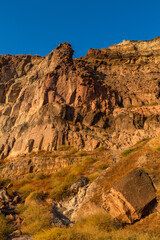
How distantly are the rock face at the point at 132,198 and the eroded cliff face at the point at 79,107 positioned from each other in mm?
18482

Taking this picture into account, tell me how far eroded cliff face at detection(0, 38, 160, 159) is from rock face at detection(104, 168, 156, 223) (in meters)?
18.5

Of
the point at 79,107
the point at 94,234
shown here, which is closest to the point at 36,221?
the point at 94,234

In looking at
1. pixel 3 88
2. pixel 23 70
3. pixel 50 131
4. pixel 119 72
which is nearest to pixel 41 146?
pixel 50 131

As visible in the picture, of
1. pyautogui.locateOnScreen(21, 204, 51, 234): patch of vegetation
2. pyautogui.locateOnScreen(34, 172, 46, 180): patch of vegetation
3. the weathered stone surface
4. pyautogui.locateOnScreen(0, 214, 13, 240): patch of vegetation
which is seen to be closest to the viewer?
pyautogui.locateOnScreen(0, 214, 13, 240): patch of vegetation

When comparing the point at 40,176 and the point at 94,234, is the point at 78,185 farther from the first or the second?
the point at 40,176

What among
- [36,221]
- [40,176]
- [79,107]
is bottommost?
[40,176]

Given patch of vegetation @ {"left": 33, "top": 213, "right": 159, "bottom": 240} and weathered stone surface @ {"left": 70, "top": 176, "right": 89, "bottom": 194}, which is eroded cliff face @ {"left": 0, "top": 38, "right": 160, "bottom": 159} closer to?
weathered stone surface @ {"left": 70, "top": 176, "right": 89, "bottom": 194}

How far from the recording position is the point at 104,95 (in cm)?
3878

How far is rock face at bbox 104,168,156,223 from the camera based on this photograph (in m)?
6.74

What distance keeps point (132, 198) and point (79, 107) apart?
90.4 feet

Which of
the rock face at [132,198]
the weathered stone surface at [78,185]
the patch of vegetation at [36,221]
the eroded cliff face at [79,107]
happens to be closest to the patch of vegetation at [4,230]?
the patch of vegetation at [36,221]

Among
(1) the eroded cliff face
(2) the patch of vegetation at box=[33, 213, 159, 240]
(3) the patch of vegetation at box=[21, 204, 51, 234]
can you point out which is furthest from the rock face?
(1) the eroded cliff face

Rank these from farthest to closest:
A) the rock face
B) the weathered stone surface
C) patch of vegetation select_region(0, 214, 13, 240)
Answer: the weathered stone surface, the rock face, patch of vegetation select_region(0, 214, 13, 240)

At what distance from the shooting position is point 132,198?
7074 millimetres
